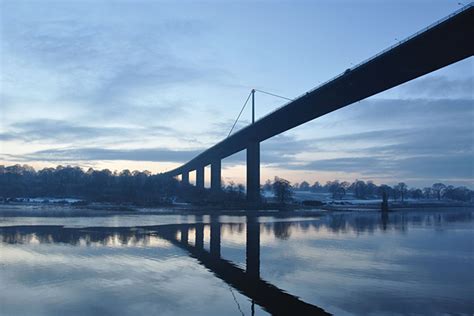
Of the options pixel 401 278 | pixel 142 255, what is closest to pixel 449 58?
pixel 401 278

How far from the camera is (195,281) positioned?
45.9ft

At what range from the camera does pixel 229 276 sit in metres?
15.0

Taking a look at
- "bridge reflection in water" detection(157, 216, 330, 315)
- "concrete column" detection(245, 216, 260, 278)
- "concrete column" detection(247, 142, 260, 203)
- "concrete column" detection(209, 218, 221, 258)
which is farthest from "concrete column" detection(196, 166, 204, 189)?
"bridge reflection in water" detection(157, 216, 330, 315)

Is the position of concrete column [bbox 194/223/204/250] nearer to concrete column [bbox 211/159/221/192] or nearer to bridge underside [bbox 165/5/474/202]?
bridge underside [bbox 165/5/474/202]

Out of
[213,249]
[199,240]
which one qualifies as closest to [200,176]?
[199,240]

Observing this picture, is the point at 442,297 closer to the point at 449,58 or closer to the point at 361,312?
the point at 361,312

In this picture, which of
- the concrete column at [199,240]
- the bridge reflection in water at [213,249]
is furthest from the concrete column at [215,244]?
the concrete column at [199,240]

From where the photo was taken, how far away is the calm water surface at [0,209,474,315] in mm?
11289

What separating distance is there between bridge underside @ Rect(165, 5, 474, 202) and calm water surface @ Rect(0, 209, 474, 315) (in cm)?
1486

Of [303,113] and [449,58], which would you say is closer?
[449,58]

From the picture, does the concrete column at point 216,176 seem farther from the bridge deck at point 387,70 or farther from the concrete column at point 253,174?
the bridge deck at point 387,70

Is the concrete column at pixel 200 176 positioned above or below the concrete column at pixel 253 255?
above

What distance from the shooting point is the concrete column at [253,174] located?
6856cm

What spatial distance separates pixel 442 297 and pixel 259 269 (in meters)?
6.40
